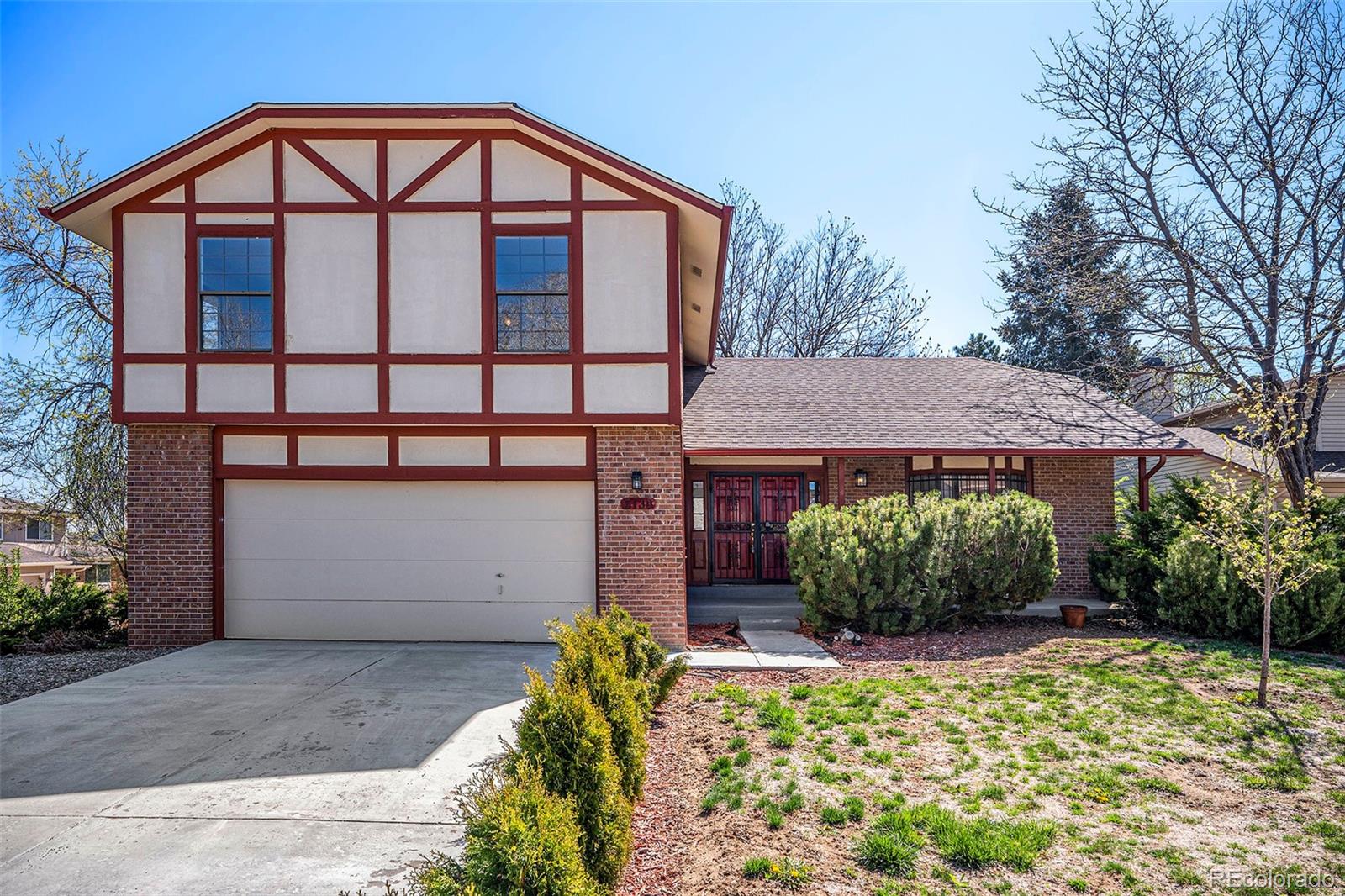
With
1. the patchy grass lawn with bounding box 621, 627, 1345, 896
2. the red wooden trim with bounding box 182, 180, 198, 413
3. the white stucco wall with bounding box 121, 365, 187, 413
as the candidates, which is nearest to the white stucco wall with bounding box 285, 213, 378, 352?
the red wooden trim with bounding box 182, 180, 198, 413

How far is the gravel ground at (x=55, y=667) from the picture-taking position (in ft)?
23.2

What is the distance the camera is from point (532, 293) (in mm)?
9102

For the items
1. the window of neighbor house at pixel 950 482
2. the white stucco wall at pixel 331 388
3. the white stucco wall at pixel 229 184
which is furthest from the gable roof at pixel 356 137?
the window of neighbor house at pixel 950 482

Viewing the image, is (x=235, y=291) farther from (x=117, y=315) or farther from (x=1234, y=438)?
(x=1234, y=438)

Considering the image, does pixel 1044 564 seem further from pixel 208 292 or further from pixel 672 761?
pixel 208 292

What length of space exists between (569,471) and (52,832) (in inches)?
232

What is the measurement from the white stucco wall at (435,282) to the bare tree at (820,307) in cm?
1630

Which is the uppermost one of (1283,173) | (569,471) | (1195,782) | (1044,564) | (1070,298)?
(1283,173)

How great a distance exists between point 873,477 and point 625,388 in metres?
5.95

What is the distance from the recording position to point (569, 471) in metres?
9.16

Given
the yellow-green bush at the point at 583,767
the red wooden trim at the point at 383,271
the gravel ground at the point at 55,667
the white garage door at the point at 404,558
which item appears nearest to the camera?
the yellow-green bush at the point at 583,767

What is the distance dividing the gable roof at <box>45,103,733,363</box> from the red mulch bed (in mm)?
5317

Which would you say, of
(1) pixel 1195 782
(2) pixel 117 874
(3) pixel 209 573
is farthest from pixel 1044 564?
(3) pixel 209 573

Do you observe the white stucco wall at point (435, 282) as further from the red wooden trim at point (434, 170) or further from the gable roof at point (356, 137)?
the gable roof at point (356, 137)
